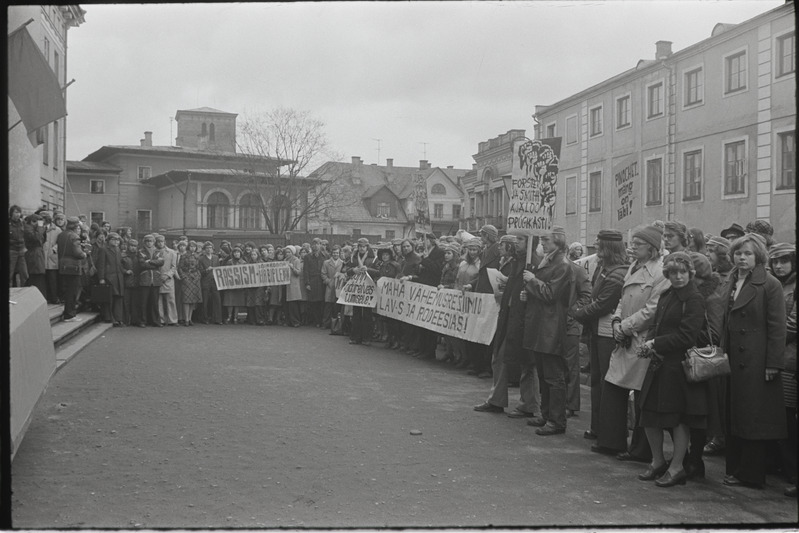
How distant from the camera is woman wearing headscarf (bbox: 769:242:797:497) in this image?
6.49 metres

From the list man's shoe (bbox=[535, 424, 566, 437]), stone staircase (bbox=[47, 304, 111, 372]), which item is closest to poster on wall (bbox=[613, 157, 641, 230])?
man's shoe (bbox=[535, 424, 566, 437])

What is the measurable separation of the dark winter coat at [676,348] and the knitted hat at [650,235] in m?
0.68

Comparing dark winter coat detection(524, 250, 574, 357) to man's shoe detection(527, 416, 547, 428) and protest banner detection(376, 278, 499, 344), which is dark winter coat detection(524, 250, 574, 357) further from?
protest banner detection(376, 278, 499, 344)

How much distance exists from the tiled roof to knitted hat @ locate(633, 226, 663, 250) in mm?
61453

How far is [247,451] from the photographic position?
7.34 meters

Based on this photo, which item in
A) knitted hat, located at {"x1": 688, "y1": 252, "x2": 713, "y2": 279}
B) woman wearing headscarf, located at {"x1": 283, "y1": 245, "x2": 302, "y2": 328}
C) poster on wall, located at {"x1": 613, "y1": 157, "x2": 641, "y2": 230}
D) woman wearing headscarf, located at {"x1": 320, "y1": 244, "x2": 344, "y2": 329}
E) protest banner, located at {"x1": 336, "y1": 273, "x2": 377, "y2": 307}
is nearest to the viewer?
knitted hat, located at {"x1": 688, "y1": 252, "x2": 713, "y2": 279}

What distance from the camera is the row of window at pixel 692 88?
87.6 ft

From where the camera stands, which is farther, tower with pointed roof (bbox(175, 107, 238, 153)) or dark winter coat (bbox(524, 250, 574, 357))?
tower with pointed roof (bbox(175, 107, 238, 153))

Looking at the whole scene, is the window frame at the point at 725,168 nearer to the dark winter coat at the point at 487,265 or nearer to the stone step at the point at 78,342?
the dark winter coat at the point at 487,265

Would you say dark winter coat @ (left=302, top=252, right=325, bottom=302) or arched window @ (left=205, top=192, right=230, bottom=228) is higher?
arched window @ (left=205, top=192, right=230, bottom=228)

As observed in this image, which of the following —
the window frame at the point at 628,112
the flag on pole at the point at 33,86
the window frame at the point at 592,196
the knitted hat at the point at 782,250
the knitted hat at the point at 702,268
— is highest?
the window frame at the point at 628,112

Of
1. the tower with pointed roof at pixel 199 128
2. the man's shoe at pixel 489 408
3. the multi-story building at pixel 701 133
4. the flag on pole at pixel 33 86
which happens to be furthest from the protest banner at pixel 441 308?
the tower with pointed roof at pixel 199 128

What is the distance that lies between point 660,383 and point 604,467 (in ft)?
3.31

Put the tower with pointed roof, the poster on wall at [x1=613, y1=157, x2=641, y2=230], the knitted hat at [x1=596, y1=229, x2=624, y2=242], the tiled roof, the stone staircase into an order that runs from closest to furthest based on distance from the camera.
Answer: the knitted hat at [x1=596, y1=229, x2=624, y2=242]
the stone staircase
the poster on wall at [x1=613, y1=157, x2=641, y2=230]
the tiled roof
the tower with pointed roof
